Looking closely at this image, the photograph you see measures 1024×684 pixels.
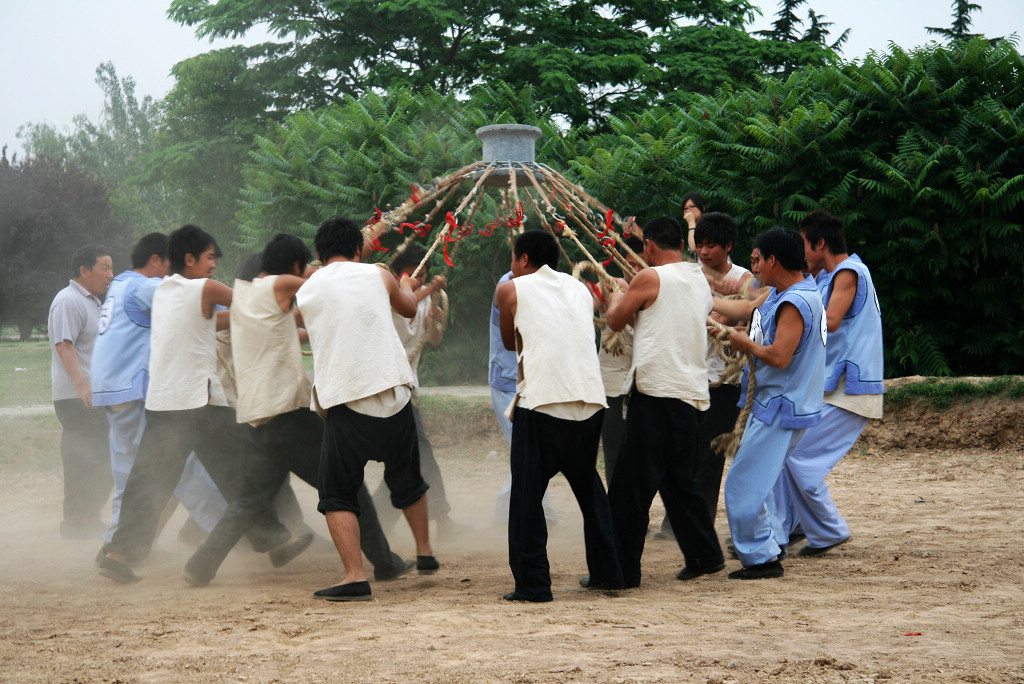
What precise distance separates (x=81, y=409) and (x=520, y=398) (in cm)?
383

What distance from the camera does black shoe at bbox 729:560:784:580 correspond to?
15.9 feet

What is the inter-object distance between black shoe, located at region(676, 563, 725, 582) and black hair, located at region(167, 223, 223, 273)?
3293 millimetres

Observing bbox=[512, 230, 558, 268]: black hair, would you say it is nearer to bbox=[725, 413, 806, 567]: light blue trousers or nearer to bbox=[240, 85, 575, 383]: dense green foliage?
bbox=[725, 413, 806, 567]: light blue trousers

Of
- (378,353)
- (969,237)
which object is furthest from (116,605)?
(969,237)

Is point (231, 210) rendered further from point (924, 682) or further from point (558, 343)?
point (924, 682)

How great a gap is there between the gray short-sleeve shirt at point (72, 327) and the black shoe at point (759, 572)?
4.76 meters

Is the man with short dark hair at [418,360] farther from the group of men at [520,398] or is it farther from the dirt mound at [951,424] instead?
the dirt mound at [951,424]

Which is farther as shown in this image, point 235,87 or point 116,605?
point 235,87

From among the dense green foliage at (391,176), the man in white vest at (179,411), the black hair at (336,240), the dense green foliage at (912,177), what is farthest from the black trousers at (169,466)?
the dense green foliage at (912,177)

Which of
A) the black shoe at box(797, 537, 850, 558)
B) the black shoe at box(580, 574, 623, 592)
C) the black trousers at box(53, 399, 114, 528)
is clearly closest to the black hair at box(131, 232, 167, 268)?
the black trousers at box(53, 399, 114, 528)

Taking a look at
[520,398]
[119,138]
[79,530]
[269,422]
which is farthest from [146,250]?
[119,138]

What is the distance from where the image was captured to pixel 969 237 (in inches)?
366

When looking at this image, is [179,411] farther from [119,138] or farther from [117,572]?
[119,138]

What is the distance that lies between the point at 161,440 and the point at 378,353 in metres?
1.55
